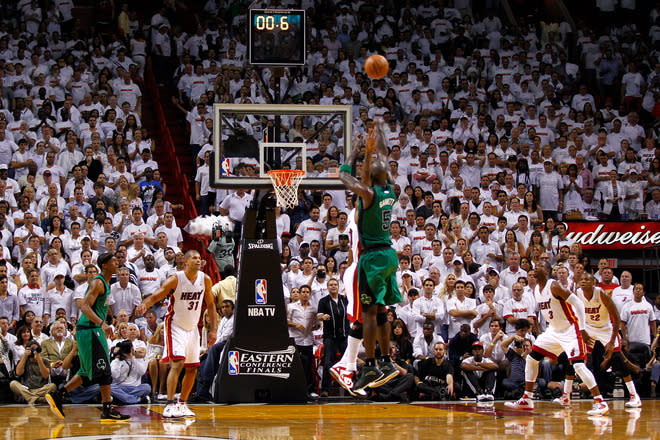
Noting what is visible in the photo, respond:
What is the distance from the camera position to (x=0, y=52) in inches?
759

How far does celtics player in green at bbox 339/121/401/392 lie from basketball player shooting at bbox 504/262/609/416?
3824 millimetres

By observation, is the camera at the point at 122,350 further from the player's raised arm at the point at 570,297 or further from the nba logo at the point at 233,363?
the player's raised arm at the point at 570,297

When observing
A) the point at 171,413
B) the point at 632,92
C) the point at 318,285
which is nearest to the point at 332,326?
the point at 318,285

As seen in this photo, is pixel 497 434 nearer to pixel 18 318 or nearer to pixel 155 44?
pixel 18 318

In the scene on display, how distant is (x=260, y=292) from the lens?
12609 mm

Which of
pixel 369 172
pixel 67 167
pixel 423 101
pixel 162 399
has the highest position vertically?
pixel 423 101

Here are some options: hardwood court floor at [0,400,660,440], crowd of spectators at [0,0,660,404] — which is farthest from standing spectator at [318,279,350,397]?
hardwood court floor at [0,400,660,440]

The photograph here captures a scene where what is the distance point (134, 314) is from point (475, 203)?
686cm

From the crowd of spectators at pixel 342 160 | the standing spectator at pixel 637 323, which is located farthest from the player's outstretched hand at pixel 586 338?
the standing spectator at pixel 637 323

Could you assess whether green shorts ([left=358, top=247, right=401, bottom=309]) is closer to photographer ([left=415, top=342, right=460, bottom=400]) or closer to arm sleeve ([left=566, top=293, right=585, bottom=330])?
arm sleeve ([left=566, top=293, right=585, bottom=330])

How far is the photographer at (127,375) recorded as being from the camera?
42.3ft

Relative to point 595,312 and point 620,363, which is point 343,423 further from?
point 595,312

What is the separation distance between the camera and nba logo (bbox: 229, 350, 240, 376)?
491 inches

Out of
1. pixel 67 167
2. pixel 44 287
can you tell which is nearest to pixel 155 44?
pixel 67 167
